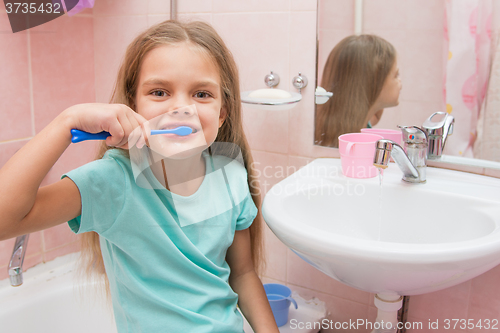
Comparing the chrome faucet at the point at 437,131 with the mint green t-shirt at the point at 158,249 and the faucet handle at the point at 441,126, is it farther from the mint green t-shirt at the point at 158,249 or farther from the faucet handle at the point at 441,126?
the mint green t-shirt at the point at 158,249

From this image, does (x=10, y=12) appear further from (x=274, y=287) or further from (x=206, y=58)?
(x=274, y=287)

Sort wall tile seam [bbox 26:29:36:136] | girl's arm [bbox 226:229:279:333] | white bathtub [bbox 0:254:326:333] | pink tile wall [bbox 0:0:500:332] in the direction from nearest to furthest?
girl's arm [bbox 226:229:279:333], pink tile wall [bbox 0:0:500:332], white bathtub [bbox 0:254:326:333], wall tile seam [bbox 26:29:36:136]

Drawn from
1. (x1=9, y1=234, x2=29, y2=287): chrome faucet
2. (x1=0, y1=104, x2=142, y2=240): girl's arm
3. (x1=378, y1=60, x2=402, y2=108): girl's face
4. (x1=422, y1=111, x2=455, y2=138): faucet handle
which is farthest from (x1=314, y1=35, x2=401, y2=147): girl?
(x1=9, y1=234, x2=29, y2=287): chrome faucet

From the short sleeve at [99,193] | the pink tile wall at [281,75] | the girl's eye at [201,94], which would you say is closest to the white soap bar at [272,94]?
the pink tile wall at [281,75]

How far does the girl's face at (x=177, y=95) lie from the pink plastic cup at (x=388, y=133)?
461 mm

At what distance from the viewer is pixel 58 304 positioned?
1.26 meters

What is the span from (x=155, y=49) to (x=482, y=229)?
0.72 metres

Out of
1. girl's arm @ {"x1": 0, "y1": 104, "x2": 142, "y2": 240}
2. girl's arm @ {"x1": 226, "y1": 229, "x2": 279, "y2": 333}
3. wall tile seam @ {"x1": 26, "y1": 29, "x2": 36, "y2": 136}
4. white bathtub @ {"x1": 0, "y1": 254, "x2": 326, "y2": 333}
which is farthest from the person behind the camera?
wall tile seam @ {"x1": 26, "y1": 29, "x2": 36, "y2": 136}

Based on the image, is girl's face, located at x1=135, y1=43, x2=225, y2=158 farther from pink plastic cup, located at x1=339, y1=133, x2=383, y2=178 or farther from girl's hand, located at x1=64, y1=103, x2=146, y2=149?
pink plastic cup, located at x1=339, y1=133, x2=383, y2=178

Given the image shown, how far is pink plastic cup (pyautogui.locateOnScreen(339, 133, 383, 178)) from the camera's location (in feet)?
3.22

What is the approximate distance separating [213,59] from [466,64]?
586 mm

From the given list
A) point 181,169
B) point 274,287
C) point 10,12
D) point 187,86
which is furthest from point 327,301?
point 10,12

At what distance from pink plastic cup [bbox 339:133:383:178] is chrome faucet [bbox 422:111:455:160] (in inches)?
5.5

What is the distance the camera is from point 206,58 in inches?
32.8
